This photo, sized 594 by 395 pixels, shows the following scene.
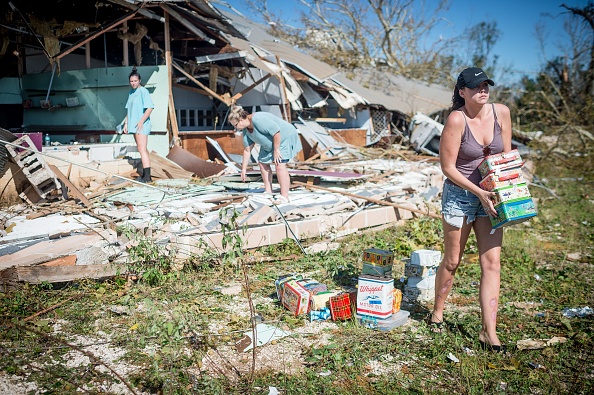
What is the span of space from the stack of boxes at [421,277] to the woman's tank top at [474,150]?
1.29m

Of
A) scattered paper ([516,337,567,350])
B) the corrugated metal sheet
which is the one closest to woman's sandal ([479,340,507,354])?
scattered paper ([516,337,567,350])

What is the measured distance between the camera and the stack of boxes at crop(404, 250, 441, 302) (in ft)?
15.3

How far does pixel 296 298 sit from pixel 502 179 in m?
1.82

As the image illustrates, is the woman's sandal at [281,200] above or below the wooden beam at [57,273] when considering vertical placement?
above

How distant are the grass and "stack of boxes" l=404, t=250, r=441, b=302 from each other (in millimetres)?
152

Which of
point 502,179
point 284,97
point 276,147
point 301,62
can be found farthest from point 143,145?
point 301,62

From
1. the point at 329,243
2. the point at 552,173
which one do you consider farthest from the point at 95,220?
the point at 552,173

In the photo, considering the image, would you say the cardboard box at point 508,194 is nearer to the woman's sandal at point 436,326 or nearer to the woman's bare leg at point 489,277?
the woman's bare leg at point 489,277

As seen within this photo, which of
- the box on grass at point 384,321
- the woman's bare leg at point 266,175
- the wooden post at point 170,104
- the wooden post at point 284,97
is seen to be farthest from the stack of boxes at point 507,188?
the wooden post at point 284,97

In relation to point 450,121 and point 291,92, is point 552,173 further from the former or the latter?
point 450,121

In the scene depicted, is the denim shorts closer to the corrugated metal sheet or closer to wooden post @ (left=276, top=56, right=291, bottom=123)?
wooden post @ (left=276, top=56, right=291, bottom=123)

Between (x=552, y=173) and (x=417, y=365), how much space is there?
13.4 metres

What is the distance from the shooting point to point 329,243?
632 centimetres

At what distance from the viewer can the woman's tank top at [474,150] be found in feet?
11.8
